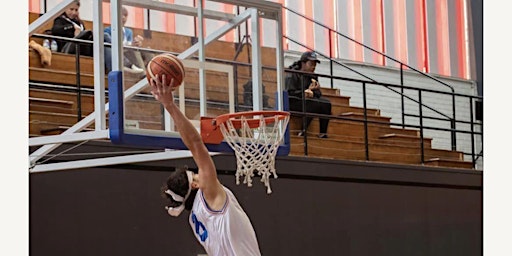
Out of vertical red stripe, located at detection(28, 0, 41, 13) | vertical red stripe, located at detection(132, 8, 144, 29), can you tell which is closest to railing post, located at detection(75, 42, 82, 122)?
vertical red stripe, located at detection(132, 8, 144, 29)

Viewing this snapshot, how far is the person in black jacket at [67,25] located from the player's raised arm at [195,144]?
10.8 ft

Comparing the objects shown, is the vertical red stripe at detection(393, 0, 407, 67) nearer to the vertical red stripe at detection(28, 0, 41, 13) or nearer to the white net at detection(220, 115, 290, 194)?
the vertical red stripe at detection(28, 0, 41, 13)

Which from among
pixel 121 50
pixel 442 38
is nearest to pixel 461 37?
pixel 442 38

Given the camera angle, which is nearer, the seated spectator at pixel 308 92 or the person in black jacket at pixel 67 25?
the person in black jacket at pixel 67 25

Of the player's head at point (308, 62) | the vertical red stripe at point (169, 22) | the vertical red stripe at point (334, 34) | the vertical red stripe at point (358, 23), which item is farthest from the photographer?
the vertical red stripe at point (358, 23)

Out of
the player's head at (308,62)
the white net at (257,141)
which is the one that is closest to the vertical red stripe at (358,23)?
the player's head at (308,62)

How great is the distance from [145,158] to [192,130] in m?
1.58

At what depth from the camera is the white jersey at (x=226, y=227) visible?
5035mm

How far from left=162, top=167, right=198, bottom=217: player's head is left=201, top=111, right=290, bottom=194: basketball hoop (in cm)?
53

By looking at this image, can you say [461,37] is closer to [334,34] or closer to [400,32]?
[400,32]

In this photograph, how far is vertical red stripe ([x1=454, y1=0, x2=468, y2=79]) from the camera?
13.6 m

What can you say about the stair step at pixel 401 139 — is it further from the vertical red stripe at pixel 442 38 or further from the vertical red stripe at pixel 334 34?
the vertical red stripe at pixel 442 38

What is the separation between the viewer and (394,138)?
34.9 ft
